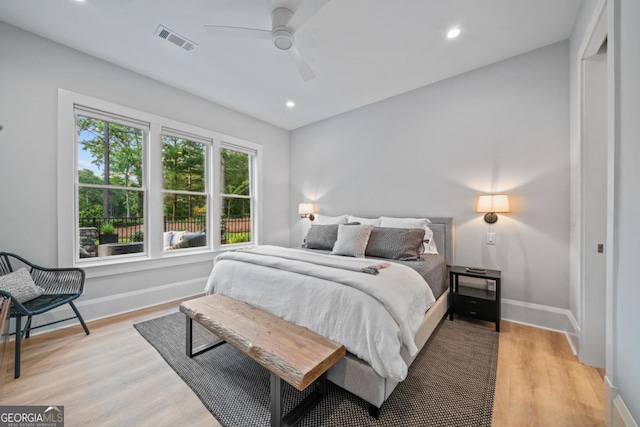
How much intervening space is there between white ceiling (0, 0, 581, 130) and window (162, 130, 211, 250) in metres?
0.81

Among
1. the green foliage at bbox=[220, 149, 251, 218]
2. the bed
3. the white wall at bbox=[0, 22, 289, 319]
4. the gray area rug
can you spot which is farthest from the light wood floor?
the green foliage at bbox=[220, 149, 251, 218]

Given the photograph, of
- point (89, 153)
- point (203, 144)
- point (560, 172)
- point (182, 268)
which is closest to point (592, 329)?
point (560, 172)

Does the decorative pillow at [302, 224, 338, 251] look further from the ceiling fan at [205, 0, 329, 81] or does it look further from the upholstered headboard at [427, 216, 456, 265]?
the ceiling fan at [205, 0, 329, 81]

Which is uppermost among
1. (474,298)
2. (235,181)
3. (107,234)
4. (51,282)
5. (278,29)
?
(278,29)

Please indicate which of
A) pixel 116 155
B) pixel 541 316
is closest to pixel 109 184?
pixel 116 155

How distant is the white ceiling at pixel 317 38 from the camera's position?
2088mm

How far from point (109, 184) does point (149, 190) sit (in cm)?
41

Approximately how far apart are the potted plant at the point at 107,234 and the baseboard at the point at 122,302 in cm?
66

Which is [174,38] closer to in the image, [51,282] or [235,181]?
[235,181]

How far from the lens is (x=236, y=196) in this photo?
4.29 metres

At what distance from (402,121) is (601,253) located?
255 centimetres

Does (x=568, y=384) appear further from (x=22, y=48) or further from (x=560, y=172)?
(x=22, y=48)

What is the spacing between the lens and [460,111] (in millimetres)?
3100

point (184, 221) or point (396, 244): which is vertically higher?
point (184, 221)
